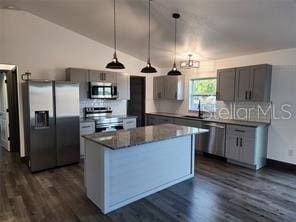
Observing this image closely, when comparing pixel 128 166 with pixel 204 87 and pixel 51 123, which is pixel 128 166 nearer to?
pixel 51 123

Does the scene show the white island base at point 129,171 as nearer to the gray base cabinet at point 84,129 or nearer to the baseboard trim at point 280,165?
the gray base cabinet at point 84,129

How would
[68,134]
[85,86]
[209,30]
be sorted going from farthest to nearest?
[85,86]
[68,134]
[209,30]

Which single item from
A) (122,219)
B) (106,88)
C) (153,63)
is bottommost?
(122,219)

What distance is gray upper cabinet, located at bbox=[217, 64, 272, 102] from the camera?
4189mm

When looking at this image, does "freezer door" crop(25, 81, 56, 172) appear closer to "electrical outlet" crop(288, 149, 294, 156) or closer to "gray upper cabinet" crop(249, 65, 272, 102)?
"gray upper cabinet" crop(249, 65, 272, 102)

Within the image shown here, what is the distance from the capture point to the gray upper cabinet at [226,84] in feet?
15.3

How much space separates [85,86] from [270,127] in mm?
4223

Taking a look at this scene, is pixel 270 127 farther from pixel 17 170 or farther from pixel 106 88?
pixel 17 170

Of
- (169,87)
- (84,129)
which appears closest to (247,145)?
(169,87)

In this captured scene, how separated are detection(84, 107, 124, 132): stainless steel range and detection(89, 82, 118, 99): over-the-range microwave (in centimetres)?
43

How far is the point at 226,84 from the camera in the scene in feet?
15.6

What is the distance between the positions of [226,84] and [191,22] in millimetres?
1750

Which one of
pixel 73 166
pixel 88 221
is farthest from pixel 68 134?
pixel 88 221

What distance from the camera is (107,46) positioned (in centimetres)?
560
